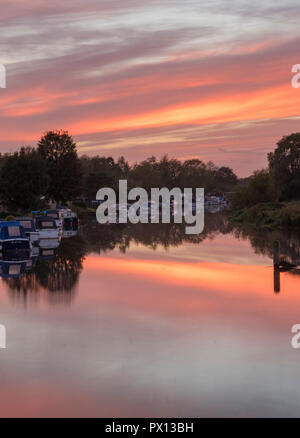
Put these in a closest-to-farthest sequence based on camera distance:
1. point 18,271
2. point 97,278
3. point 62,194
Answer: point 97,278, point 18,271, point 62,194

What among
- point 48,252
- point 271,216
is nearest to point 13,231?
point 48,252

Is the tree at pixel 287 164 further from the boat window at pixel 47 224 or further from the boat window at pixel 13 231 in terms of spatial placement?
the boat window at pixel 13 231

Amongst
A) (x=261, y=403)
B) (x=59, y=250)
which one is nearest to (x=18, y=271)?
(x=59, y=250)

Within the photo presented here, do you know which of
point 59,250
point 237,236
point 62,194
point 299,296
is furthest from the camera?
point 62,194

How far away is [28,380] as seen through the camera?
12.8m

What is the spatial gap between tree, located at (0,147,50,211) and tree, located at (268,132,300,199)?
142 feet

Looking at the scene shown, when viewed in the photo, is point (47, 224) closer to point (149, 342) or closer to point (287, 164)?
point (149, 342)

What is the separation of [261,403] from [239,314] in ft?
28.0

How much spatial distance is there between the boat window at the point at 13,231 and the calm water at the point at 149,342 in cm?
888

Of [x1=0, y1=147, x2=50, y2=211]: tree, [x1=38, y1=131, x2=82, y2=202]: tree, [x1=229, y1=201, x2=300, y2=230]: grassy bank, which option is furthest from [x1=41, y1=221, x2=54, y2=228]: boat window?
[x1=38, y1=131, x2=82, y2=202]: tree

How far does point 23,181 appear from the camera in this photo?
266ft

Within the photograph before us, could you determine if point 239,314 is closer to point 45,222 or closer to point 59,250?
point 59,250

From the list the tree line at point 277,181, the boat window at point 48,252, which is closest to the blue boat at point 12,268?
the boat window at point 48,252

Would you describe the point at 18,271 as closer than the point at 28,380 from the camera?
No
